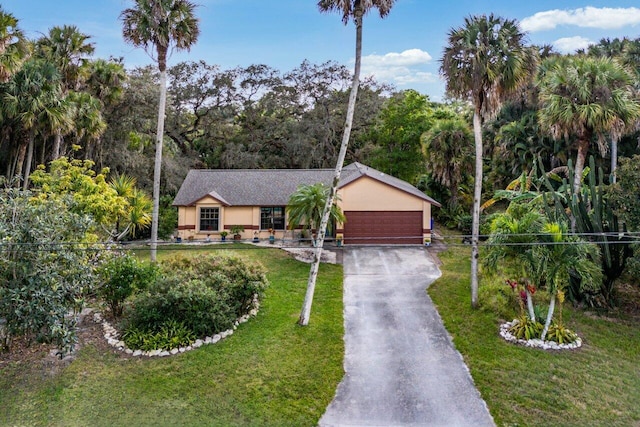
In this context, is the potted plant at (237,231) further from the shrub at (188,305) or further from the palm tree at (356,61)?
the palm tree at (356,61)

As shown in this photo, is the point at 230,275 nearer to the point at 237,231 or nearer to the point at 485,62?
the point at 485,62

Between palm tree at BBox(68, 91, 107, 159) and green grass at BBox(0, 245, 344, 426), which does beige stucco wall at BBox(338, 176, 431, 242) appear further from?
palm tree at BBox(68, 91, 107, 159)

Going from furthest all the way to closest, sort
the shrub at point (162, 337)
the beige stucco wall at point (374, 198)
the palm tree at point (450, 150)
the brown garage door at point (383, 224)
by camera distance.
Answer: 1. the palm tree at point (450, 150)
2. the brown garage door at point (383, 224)
3. the beige stucco wall at point (374, 198)
4. the shrub at point (162, 337)

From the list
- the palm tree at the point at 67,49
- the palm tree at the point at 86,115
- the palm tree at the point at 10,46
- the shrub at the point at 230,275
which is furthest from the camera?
the palm tree at the point at 86,115

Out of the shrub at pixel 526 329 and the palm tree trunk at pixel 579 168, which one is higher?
the palm tree trunk at pixel 579 168

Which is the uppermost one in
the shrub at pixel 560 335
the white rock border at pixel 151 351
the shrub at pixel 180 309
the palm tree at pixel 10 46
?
the palm tree at pixel 10 46

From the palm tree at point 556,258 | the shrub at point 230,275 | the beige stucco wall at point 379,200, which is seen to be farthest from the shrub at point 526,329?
the beige stucco wall at point 379,200

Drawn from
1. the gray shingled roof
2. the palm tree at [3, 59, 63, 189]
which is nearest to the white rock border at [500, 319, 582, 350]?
the gray shingled roof
